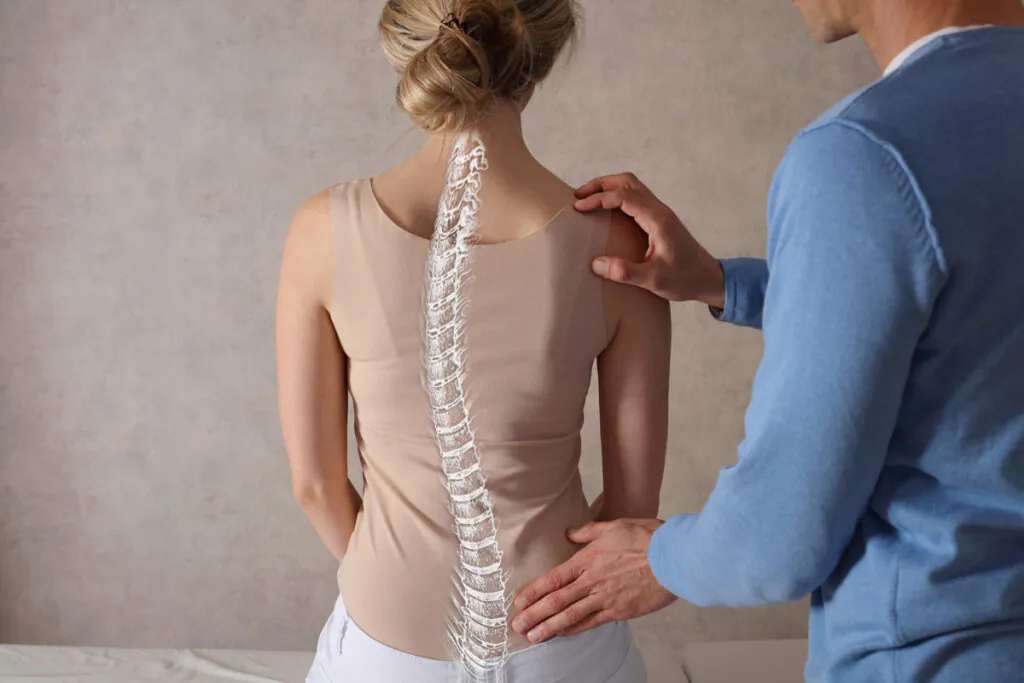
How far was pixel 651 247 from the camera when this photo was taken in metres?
1.07

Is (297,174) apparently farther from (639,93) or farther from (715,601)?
(715,601)

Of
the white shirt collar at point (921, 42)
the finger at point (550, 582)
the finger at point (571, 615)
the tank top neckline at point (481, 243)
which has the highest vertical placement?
the white shirt collar at point (921, 42)

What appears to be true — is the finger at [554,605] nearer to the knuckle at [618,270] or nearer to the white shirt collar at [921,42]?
the knuckle at [618,270]

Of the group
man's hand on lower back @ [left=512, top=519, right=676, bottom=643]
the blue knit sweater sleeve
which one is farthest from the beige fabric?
the blue knit sweater sleeve

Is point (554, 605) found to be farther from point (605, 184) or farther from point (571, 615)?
point (605, 184)

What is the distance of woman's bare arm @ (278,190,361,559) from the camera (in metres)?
1.03

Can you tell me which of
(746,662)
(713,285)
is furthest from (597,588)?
(746,662)

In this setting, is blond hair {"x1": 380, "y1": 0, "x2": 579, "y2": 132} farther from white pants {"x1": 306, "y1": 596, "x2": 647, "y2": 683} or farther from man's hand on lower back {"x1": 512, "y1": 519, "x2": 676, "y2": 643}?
white pants {"x1": 306, "y1": 596, "x2": 647, "y2": 683}

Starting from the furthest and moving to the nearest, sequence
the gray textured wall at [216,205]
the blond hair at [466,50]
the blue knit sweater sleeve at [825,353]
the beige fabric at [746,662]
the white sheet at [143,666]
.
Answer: the gray textured wall at [216,205]
the beige fabric at [746,662]
the white sheet at [143,666]
the blond hair at [466,50]
the blue knit sweater sleeve at [825,353]

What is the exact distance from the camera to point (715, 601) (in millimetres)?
806

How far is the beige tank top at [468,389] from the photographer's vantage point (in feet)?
3.27

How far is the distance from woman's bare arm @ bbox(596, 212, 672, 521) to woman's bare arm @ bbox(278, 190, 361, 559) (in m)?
0.32

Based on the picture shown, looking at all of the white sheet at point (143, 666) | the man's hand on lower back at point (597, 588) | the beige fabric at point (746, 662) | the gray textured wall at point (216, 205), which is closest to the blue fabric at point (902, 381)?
the man's hand on lower back at point (597, 588)

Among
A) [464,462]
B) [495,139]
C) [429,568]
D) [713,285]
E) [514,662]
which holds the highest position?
[495,139]
